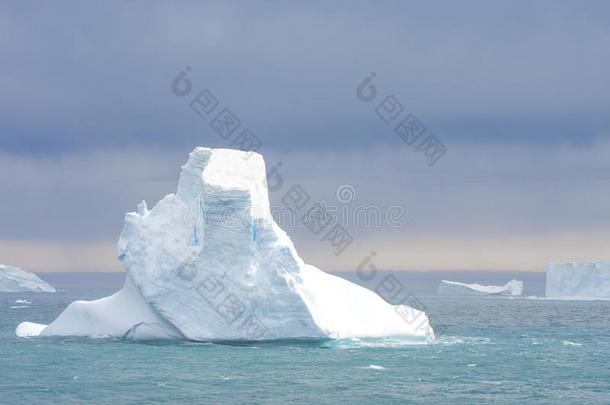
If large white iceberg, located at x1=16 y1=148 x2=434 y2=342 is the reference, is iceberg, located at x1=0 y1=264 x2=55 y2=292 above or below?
above

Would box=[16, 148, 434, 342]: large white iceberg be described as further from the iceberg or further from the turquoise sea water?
the iceberg

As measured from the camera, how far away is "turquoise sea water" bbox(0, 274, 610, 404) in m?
23.1

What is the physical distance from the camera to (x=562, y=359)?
32.7m

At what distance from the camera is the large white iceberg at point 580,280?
8325 centimetres

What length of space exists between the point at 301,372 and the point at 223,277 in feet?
17.7

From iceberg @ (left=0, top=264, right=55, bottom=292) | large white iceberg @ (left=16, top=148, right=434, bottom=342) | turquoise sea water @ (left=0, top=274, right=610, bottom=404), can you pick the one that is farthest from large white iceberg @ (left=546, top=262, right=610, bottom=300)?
iceberg @ (left=0, top=264, right=55, bottom=292)

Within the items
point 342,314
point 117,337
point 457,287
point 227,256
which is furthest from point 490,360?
point 457,287

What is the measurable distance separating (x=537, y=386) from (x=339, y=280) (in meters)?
10.4

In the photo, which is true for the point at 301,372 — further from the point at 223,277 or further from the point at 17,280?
the point at 17,280

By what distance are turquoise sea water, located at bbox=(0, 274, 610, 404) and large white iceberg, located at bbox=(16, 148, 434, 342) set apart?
34.1 inches

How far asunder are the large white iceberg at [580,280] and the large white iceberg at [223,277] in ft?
177

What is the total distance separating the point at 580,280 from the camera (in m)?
85.4

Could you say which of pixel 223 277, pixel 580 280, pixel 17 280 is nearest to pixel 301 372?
pixel 223 277

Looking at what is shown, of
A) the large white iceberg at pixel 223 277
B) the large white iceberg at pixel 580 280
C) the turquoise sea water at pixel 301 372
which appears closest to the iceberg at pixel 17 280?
the large white iceberg at pixel 580 280
